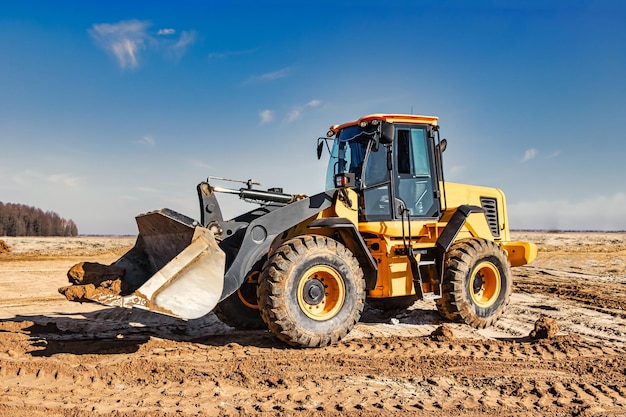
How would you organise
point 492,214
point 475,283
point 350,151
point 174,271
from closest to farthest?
point 174,271
point 350,151
point 475,283
point 492,214

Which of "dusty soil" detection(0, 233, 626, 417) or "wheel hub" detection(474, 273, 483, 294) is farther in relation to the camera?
"wheel hub" detection(474, 273, 483, 294)

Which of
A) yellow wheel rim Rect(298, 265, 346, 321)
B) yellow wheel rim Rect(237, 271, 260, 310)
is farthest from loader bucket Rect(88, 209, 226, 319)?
yellow wheel rim Rect(237, 271, 260, 310)

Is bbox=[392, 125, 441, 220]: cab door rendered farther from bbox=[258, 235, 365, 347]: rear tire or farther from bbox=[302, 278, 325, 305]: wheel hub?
bbox=[302, 278, 325, 305]: wheel hub

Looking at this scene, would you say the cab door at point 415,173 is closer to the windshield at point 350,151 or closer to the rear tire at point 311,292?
the windshield at point 350,151

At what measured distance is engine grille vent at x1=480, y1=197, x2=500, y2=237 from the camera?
931 cm

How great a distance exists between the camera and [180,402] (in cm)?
450

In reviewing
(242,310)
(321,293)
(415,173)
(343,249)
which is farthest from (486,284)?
(242,310)

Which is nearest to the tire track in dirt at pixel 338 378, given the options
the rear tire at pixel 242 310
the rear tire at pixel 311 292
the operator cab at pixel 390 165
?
the rear tire at pixel 311 292

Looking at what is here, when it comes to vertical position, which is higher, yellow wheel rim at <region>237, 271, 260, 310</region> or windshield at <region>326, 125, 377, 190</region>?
windshield at <region>326, 125, 377, 190</region>

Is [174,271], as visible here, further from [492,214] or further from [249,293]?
[492,214]

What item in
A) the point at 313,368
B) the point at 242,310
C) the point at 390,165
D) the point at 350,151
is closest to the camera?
the point at 313,368

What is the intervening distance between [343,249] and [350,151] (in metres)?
1.98

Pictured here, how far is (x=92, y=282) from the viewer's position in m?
6.39

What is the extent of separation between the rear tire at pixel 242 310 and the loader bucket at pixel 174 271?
1179mm
